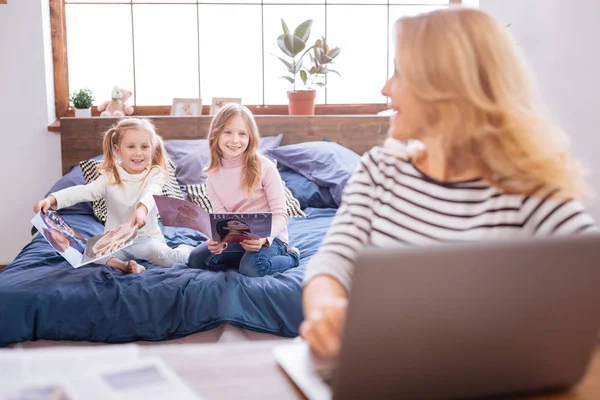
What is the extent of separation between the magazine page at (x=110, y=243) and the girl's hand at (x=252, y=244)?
0.38m

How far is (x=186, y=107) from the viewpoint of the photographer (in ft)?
13.4

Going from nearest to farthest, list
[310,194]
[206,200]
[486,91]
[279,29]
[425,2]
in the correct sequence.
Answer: [486,91] < [206,200] < [310,194] < [279,29] < [425,2]

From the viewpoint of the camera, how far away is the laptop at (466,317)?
628mm

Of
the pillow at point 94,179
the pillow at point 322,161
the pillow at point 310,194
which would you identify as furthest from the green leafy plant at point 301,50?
the pillow at point 94,179

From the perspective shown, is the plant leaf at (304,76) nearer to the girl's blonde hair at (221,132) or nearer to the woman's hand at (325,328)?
the girl's blonde hair at (221,132)

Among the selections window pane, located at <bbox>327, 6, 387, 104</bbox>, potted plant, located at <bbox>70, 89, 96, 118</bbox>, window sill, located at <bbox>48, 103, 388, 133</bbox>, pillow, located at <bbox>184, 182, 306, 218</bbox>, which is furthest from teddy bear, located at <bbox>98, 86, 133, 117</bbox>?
window pane, located at <bbox>327, 6, 387, 104</bbox>

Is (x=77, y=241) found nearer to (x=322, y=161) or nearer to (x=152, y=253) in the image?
(x=152, y=253)

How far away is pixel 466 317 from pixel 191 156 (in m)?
3.04

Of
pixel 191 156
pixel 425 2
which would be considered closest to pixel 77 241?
pixel 191 156

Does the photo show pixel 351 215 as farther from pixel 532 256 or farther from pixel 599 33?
pixel 599 33

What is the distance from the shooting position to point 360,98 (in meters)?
4.49

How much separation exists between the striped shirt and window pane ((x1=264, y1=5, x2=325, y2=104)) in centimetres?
324

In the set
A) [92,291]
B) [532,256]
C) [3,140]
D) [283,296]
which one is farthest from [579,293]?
[3,140]

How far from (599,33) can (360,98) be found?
1.76 metres
